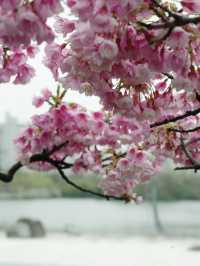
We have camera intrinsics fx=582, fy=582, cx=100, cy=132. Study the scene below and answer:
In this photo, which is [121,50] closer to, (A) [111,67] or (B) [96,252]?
(A) [111,67]

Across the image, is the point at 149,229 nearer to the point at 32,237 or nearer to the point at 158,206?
the point at 158,206

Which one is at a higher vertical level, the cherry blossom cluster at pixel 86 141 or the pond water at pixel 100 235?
the cherry blossom cluster at pixel 86 141

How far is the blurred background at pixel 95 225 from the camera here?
1993mm

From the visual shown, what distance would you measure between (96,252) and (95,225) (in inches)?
4.0

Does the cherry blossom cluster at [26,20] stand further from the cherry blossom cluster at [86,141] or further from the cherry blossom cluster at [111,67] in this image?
the cherry blossom cluster at [86,141]

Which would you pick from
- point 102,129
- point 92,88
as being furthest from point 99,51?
point 102,129

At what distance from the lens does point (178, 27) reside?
0.65 m

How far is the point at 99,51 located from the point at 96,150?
84 centimetres

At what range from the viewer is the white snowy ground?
2023mm

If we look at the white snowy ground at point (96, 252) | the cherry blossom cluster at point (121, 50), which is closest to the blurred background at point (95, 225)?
the white snowy ground at point (96, 252)

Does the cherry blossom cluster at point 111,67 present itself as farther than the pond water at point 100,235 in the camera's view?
No

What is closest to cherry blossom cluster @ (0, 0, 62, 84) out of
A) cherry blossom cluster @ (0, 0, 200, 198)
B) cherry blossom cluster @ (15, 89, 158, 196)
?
cherry blossom cluster @ (0, 0, 200, 198)

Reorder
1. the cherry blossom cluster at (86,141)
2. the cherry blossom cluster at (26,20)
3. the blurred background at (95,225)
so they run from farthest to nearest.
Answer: the blurred background at (95,225) → the cherry blossom cluster at (86,141) → the cherry blossom cluster at (26,20)

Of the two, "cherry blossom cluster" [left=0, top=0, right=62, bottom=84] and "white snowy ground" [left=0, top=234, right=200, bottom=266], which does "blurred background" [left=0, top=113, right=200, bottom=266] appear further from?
"cherry blossom cluster" [left=0, top=0, right=62, bottom=84]
